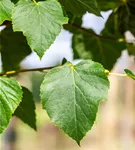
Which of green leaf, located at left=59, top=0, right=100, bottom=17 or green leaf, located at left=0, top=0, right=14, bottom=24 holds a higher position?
green leaf, located at left=0, top=0, right=14, bottom=24

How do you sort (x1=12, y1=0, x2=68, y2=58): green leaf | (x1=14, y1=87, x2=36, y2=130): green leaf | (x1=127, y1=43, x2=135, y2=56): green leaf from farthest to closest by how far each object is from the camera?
(x1=127, y1=43, x2=135, y2=56): green leaf < (x1=14, y1=87, x2=36, y2=130): green leaf < (x1=12, y1=0, x2=68, y2=58): green leaf

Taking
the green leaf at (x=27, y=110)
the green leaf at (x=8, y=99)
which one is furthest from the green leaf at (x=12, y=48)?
the green leaf at (x=8, y=99)

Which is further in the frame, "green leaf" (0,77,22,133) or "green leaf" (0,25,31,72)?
"green leaf" (0,25,31,72)

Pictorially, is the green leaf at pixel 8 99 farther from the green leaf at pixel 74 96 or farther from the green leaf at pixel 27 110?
the green leaf at pixel 27 110

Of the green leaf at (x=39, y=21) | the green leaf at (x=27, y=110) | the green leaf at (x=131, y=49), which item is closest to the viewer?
the green leaf at (x=39, y=21)

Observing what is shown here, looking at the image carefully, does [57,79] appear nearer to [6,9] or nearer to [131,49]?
[6,9]

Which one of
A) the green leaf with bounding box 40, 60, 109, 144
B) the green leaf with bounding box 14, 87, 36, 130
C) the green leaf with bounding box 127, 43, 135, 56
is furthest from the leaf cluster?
the green leaf with bounding box 127, 43, 135, 56

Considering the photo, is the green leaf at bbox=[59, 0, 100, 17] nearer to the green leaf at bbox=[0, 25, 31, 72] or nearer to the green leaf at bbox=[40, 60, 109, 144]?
the green leaf at bbox=[40, 60, 109, 144]

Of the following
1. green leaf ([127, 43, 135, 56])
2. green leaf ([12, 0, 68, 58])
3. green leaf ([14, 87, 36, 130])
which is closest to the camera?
green leaf ([12, 0, 68, 58])
